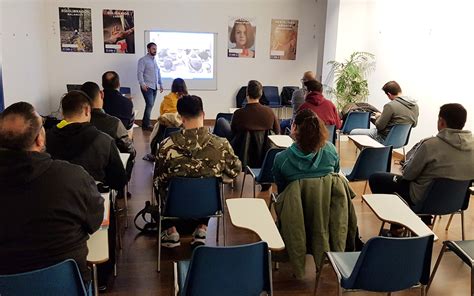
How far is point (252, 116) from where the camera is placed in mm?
4375

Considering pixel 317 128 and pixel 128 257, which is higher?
pixel 317 128

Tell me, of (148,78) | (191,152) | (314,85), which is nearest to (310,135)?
(191,152)

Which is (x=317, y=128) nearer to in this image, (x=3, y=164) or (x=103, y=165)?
(x=103, y=165)

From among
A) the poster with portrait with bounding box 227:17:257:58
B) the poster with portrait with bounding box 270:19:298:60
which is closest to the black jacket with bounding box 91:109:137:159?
the poster with portrait with bounding box 227:17:257:58

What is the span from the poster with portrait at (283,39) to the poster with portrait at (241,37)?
0.41 metres

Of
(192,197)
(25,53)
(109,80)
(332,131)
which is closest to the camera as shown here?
(192,197)

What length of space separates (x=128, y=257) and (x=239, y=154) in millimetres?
1583

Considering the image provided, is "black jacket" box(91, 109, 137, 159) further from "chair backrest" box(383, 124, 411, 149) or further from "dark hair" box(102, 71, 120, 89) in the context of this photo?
"chair backrest" box(383, 124, 411, 149)

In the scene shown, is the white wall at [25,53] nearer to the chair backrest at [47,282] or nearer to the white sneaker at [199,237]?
the white sneaker at [199,237]

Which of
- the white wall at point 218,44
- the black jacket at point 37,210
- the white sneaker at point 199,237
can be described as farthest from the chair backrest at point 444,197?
the white wall at point 218,44

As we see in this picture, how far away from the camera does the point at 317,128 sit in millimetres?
2627

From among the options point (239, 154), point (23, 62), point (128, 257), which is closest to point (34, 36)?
point (23, 62)

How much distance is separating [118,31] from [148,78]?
42.1 inches

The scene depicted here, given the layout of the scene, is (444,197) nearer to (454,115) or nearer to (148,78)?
(454,115)
